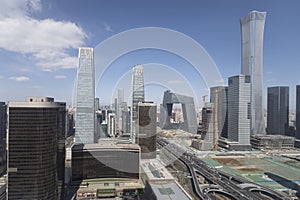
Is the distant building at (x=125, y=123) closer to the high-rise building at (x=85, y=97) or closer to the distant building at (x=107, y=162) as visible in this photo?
the high-rise building at (x=85, y=97)

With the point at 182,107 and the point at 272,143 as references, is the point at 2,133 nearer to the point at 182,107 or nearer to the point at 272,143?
the point at 182,107

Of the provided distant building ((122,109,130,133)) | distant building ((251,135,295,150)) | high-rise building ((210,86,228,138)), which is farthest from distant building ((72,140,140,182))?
distant building ((251,135,295,150))

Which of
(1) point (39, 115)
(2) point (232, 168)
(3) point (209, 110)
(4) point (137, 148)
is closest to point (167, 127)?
(3) point (209, 110)

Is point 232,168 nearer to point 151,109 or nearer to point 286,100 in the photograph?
point 151,109

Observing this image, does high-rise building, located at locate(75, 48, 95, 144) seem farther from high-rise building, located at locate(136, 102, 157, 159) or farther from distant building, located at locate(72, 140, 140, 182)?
distant building, located at locate(72, 140, 140, 182)

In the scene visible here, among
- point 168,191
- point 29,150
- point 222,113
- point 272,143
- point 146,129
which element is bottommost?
point 272,143

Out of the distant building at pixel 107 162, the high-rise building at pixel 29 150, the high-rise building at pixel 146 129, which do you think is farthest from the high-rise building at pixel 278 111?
the high-rise building at pixel 29 150

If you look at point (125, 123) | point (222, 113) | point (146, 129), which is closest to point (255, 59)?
point (222, 113)

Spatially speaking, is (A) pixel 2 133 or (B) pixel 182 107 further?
(B) pixel 182 107
